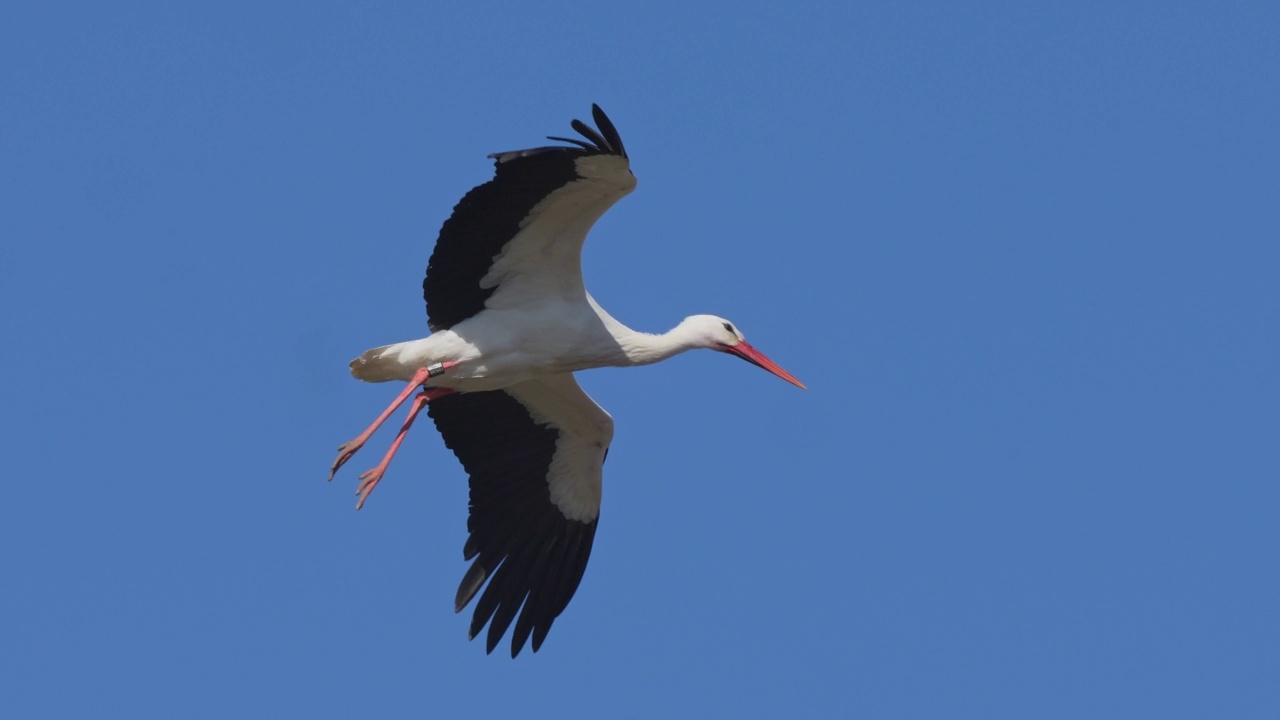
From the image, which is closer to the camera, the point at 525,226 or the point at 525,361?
the point at 525,226

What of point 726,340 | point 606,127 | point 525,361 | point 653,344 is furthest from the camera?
point 726,340

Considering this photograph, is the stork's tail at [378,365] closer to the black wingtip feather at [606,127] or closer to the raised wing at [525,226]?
the raised wing at [525,226]

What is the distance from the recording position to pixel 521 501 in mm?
15336

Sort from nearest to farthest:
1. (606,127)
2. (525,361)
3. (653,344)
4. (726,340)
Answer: (606,127) < (525,361) < (653,344) < (726,340)

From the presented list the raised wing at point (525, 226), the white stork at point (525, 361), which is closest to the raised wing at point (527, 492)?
the white stork at point (525, 361)

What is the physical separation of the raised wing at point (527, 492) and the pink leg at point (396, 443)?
67cm

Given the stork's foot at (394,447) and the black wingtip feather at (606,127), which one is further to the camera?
the stork's foot at (394,447)

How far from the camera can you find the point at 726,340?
597 inches

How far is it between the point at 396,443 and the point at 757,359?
295 centimetres

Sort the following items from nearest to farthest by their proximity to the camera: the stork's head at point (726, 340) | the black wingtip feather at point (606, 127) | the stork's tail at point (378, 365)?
1. the black wingtip feather at point (606, 127)
2. the stork's tail at point (378, 365)
3. the stork's head at point (726, 340)

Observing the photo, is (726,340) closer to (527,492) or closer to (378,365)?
(527,492)

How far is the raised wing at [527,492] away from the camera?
15.0m

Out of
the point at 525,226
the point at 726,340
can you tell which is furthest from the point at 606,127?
the point at 726,340

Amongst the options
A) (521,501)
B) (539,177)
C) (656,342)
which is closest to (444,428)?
(521,501)
